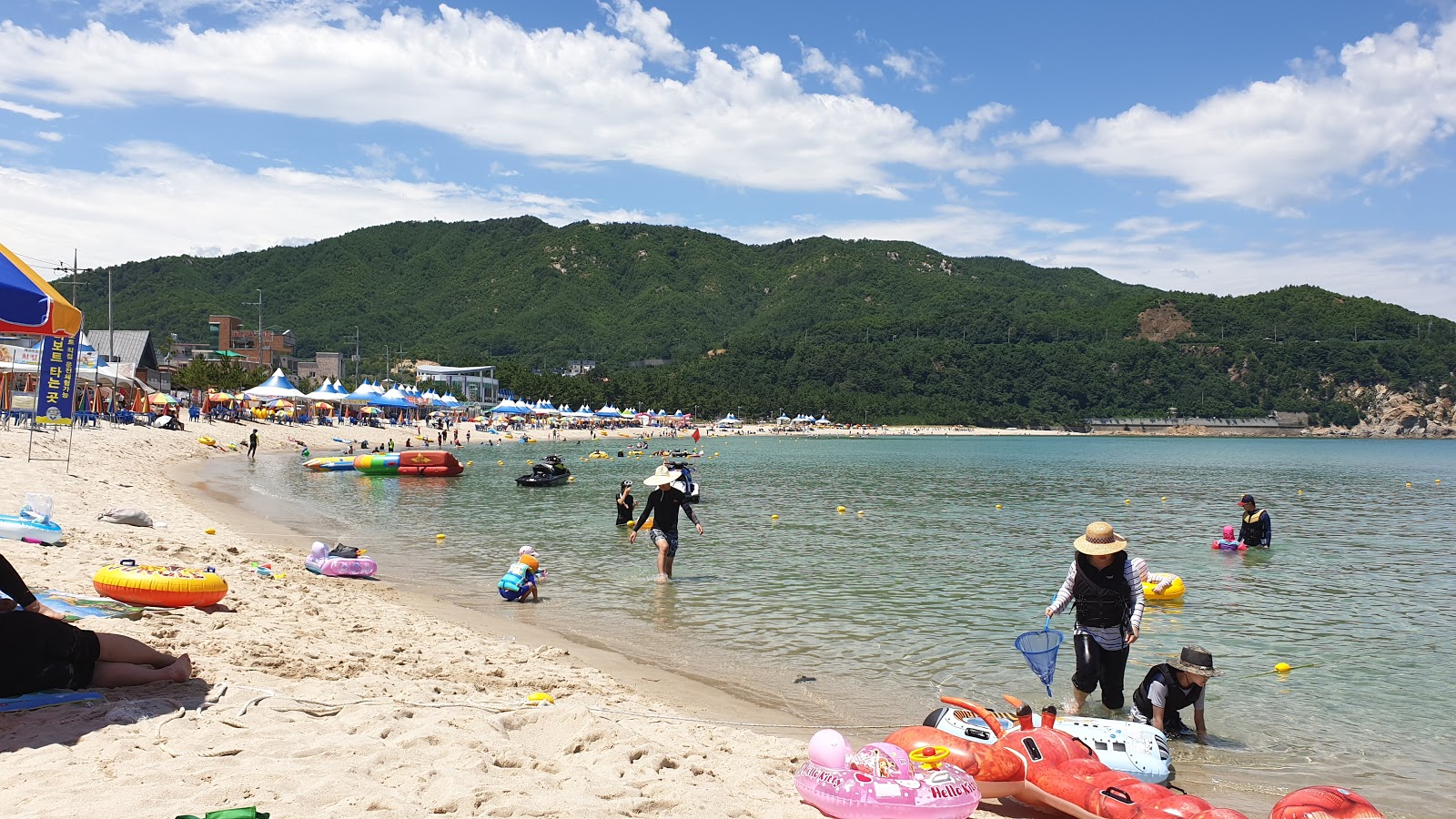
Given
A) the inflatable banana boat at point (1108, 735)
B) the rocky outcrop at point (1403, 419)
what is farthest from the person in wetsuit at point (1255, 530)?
the rocky outcrop at point (1403, 419)

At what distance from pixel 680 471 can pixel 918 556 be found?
6437 mm

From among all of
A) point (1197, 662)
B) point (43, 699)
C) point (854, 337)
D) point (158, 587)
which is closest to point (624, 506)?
point (158, 587)

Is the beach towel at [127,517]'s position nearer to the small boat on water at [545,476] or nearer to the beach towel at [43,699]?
the beach towel at [43,699]

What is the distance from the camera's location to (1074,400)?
169 meters

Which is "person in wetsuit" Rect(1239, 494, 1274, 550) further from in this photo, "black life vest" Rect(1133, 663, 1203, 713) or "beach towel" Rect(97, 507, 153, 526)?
"beach towel" Rect(97, 507, 153, 526)

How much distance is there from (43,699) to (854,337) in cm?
17420

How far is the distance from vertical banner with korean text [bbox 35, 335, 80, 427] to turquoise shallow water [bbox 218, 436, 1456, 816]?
501 centimetres

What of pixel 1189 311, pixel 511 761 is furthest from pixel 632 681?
pixel 1189 311

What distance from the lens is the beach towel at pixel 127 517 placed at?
14.4 m

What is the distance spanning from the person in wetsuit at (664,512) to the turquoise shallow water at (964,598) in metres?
0.56

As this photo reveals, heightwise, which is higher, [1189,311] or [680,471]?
[1189,311]

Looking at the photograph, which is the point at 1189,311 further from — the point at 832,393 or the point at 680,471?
the point at 680,471

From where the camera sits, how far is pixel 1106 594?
7145 millimetres

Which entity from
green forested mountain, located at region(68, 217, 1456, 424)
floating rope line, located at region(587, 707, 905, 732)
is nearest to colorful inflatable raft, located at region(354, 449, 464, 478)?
floating rope line, located at region(587, 707, 905, 732)
